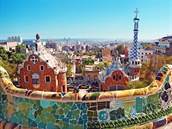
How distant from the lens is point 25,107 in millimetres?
6957

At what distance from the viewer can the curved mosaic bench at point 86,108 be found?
6.54 metres

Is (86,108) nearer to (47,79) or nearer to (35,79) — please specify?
(47,79)

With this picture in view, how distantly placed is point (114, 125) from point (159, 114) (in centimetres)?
183

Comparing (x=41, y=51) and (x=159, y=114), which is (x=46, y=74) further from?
(x=159, y=114)

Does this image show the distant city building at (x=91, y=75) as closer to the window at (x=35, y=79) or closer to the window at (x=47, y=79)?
the window at (x=47, y=79)

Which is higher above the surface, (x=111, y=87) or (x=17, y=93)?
(x=17, y=93)

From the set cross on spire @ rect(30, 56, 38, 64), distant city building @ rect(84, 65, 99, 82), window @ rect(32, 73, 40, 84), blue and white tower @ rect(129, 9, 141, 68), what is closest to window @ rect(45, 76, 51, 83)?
window @ rect(32, 73, 40, 84)

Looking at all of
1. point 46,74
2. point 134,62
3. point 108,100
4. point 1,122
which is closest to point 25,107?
point 1,122

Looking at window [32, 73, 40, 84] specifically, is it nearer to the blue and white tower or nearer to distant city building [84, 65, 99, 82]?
the blue and white tower

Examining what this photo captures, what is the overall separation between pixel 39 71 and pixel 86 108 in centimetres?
1581

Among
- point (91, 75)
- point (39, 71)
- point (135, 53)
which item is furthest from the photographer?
point (91, 75)

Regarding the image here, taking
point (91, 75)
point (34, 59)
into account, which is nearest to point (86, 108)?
point (34, 59)

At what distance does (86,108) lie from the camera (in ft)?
21.5

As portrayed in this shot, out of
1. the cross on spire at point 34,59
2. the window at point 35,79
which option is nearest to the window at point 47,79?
the window at point 35,79
